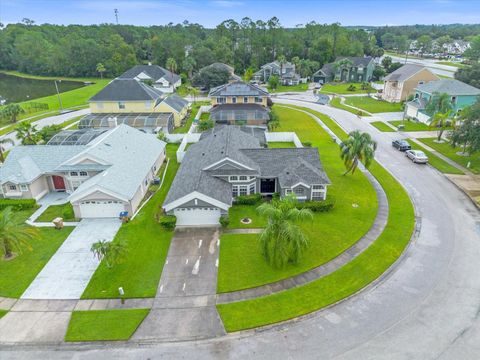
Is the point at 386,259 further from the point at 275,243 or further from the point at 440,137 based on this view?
the point at 440,137

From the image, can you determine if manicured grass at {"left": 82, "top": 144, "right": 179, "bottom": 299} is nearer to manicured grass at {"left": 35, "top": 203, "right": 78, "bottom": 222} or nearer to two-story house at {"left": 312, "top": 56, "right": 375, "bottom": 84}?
manicured grass at {"left": 35, "top": 203, "right": 78, "bottom": 222}

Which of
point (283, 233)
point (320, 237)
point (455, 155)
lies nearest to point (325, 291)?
point (283, 233)

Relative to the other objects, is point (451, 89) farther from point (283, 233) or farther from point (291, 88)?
point (283, 233)

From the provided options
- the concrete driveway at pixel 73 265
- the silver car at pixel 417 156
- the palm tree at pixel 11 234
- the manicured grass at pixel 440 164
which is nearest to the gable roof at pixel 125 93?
the concrete driveway at pixel 73 265

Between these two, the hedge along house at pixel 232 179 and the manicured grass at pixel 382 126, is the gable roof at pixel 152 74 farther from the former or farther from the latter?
the hedge along house at pixel 232 179

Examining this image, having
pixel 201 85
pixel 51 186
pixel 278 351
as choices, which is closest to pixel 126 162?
pixel 51 186
